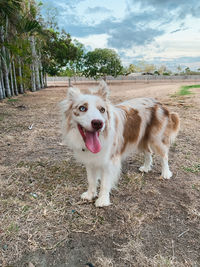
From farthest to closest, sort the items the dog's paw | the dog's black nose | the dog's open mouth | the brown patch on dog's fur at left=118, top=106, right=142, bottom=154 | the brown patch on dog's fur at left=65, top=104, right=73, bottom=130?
1. the brown patch on dog's fur at left=118, top=106, right=142, bottom=154
2. the dog's paw
3. the brown patch on dog's fur at left=65, top=104, right=73, bottom=130
4. the dog's open mouth
5. the dog's black nose

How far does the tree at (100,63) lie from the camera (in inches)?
2133

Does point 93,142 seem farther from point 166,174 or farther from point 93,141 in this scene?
point 166,174

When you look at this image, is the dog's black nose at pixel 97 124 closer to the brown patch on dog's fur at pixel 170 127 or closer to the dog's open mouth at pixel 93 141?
the dog's open mouth at pixel 93 141

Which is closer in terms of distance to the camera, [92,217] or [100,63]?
[92,217]

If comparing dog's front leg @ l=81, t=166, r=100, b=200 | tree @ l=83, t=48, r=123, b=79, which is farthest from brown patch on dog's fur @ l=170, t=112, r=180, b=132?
tree @ l=83, t=48, r=123, b=79

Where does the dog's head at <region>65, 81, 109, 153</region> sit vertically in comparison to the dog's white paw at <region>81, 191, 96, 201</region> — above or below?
above

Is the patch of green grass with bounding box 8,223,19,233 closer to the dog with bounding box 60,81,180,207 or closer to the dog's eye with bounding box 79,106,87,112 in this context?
the dog with bounding box 60,81,180,207

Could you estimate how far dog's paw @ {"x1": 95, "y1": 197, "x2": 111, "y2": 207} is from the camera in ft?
9.10

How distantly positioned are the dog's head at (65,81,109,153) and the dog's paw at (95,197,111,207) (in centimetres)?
87

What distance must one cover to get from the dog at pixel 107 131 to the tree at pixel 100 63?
176ft

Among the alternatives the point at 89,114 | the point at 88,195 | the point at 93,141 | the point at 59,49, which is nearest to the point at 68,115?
the point at 89,114

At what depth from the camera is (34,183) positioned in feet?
10.8

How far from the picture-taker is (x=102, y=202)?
9.14 ft

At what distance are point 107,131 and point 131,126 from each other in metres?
0.73
